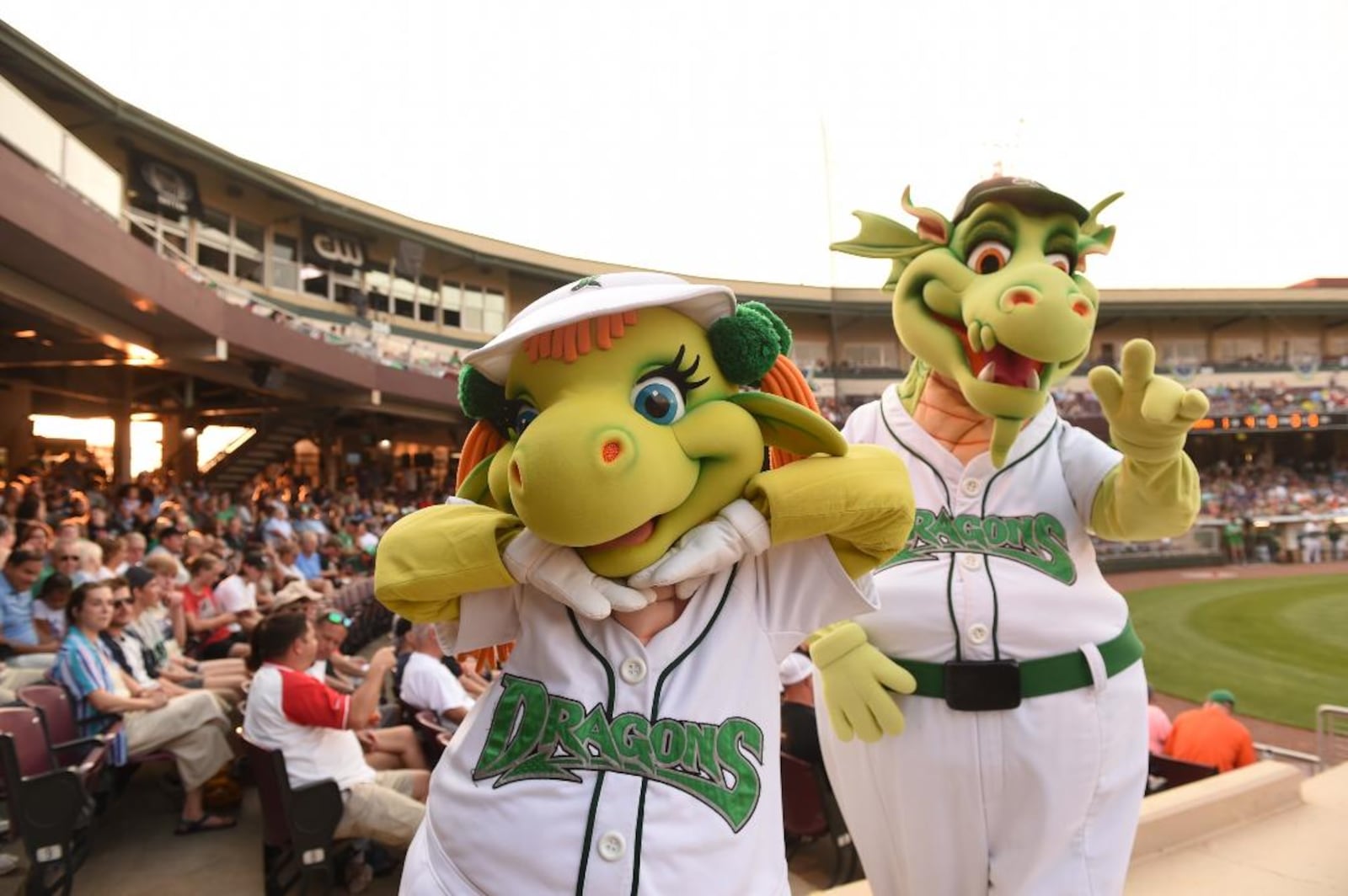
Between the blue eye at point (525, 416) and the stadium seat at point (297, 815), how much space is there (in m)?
2.37

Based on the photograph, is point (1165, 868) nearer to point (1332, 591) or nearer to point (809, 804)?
point (809, 804)

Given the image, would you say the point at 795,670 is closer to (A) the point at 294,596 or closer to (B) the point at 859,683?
(B) the point at 859,683

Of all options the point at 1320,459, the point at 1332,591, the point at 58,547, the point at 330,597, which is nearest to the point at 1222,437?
the point at 1320,459

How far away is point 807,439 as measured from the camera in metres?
1.52

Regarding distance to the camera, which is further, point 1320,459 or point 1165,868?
point 1320,459

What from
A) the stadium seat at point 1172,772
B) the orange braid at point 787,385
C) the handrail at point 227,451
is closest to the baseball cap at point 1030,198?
the orange braid at point 787,385

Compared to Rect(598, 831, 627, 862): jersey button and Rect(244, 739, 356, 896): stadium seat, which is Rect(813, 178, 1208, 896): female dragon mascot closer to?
Rect(598, 831, 627, 862): jersey button

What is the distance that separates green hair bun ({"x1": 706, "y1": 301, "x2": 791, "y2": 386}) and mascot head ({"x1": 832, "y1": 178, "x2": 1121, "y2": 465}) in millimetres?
584

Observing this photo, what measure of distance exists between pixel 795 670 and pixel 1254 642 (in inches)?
303

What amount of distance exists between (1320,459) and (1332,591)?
19.9 meters

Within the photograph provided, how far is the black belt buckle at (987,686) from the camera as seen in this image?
6.21ft

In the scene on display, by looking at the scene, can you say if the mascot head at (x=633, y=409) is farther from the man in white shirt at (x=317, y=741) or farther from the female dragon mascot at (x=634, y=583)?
the man in white shirt at (x=317, y=741)

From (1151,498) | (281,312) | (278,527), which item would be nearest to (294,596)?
(278,527)

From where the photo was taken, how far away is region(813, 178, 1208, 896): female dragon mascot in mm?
1876
